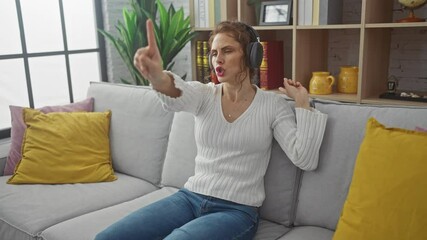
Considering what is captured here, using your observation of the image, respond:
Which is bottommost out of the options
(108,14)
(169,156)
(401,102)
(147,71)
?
(169,156)

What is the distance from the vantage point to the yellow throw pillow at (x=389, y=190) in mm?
1134

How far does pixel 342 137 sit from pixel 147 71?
72 centimetres

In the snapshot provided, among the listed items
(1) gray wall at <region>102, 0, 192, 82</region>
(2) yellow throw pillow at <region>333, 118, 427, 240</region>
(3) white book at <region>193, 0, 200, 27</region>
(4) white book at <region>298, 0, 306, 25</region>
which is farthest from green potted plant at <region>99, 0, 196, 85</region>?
(2) yellow throw pillow at <region>333, 118, 427, 240</region>

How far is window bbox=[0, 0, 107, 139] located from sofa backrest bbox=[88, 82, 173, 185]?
951mm

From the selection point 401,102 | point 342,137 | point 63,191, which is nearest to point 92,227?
point 63,191

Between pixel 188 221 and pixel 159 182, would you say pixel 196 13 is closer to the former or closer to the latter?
pixel 159 182

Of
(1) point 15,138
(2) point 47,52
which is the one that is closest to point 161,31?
(2) point 47,52

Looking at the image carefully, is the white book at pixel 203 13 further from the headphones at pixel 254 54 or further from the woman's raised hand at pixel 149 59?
the woman's raised hand at pixel 149 59

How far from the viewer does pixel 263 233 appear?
1534 millimetres

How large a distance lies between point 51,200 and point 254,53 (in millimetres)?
1072

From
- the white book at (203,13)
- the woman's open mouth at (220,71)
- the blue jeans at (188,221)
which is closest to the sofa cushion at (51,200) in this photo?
the blue jeans at (188,221)

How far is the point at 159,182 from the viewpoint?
6.72ft

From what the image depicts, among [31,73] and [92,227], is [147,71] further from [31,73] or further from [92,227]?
[31,73]

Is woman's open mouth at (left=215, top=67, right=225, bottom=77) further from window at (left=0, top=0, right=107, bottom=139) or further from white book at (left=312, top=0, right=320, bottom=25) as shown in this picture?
window at (left=0, top=0, right=107, bottom=139)
